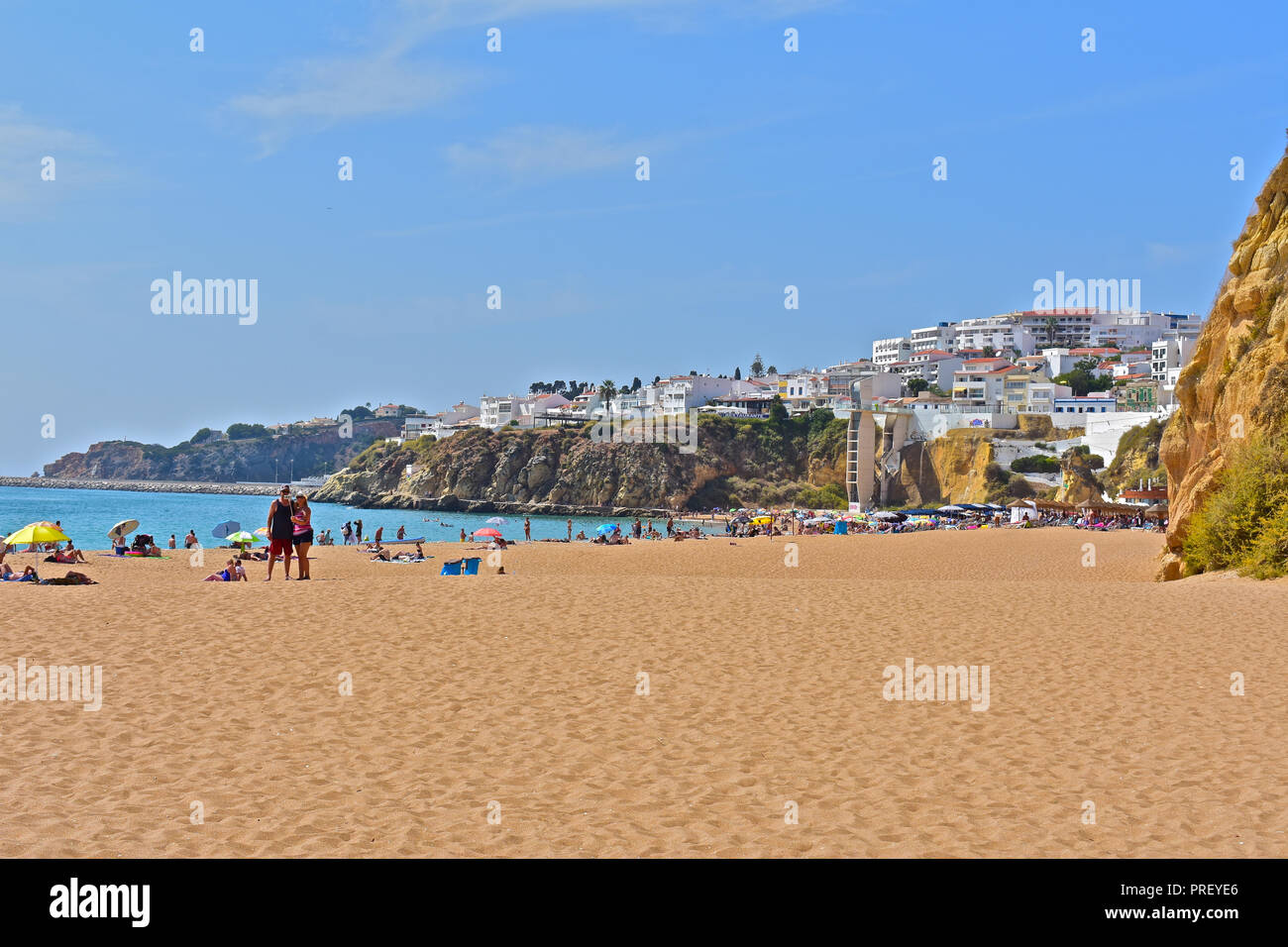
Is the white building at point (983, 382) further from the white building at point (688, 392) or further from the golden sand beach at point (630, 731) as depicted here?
the golden sand beach at point (630, 731)

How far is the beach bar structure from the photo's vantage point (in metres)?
91.8

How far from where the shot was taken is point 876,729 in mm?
7754

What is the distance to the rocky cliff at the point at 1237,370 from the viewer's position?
19.0 meters

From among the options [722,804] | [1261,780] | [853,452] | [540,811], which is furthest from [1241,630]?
[853,452]

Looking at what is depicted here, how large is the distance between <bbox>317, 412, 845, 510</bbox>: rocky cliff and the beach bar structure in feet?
29.3

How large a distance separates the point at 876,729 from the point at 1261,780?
8.29 feet

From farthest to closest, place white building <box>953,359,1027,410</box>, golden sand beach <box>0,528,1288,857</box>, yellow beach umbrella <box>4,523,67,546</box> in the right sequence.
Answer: white building <box>953,359,1027,410</box>
yellow beach umbrella <box>4,523,67,546</box>
golden sand beach <box>0,528,1288,857</box>

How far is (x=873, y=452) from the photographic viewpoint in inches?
3656

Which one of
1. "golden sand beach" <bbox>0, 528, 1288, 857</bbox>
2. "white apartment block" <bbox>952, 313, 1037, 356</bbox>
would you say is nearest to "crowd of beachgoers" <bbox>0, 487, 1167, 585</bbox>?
"golden sand beach" <bbox>0, 528, 1288, 857</bbox>

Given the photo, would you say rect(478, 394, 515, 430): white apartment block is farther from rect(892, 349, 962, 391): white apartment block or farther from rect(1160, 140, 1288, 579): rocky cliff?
rect(1160, 140, 1288, 579): rocky cliff

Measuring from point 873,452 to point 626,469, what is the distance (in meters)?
25.2

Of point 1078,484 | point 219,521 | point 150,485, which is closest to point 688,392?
point 1078,484

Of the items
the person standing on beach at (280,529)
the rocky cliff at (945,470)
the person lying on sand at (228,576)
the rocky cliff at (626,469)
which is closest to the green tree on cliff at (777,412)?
the rocky cliff at (626,469)
